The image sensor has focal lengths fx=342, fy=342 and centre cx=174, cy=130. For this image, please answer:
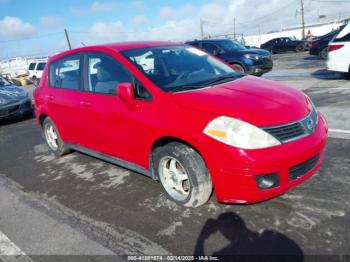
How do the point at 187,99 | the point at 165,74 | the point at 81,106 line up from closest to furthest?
the point at 187,99 < the point at 165,74 < the point at 81,106

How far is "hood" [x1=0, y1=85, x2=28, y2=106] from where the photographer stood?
9.51 metres

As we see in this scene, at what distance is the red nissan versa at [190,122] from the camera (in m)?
3.00

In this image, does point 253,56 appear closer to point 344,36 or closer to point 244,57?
point 244,57

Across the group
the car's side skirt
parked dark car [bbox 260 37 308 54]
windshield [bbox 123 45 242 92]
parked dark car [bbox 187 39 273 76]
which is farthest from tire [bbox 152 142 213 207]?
parked dark car [bbox 260 37 308 54]

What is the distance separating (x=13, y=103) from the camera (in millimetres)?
9633

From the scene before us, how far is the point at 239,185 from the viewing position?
303 centimetres

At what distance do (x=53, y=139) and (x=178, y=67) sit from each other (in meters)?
3.02

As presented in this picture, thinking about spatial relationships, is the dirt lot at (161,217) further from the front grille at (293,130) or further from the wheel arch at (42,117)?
the wheel arch at (42,117)

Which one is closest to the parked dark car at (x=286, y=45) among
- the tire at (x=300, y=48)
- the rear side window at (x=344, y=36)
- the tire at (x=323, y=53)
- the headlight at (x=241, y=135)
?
the tire at (x=300, y=48)

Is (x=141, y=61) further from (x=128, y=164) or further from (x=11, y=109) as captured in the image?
(x=11, y=109)

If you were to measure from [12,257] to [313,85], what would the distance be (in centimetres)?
938

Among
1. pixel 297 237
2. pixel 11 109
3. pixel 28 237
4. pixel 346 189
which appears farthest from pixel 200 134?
pixel 11 109

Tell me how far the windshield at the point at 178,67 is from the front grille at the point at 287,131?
3.49ft

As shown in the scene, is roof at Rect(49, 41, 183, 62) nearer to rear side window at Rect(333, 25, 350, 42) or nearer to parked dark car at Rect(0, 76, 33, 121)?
parked dark car at Rect(0, 76, 33, 121)
